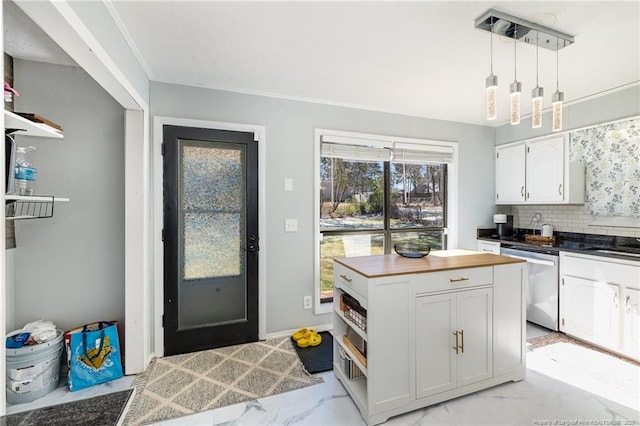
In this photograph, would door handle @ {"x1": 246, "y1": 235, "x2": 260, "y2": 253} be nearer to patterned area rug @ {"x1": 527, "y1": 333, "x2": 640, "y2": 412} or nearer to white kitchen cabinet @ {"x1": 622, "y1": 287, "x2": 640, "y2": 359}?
patterned area rug @ {"x1": 527, "y1": 333, "x2": 640, "y2": 412}

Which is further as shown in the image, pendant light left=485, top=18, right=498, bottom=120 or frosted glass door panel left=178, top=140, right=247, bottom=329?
frosted glass door panel left=178, top=140, right=247, bottom=329

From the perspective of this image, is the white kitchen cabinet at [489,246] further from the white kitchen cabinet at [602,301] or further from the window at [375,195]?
the white kitchen cabinet at [602,301]

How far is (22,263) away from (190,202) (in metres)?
1.30

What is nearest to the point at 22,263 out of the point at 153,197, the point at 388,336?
the point at 153,197

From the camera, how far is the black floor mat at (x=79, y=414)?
71.9 inches

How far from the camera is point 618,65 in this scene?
7.89ft

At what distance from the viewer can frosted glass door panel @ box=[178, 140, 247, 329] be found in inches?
107

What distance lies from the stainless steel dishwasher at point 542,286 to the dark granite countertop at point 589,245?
0.16 ft

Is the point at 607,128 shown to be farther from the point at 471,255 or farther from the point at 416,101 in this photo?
the point at 471,255

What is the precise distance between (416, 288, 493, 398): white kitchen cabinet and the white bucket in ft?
8.42

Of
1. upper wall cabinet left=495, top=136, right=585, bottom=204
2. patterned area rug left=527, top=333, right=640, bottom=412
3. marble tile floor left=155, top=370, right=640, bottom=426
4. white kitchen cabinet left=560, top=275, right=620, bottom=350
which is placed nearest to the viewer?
marble tile floor left=155, top=370, right=640, bottom=426

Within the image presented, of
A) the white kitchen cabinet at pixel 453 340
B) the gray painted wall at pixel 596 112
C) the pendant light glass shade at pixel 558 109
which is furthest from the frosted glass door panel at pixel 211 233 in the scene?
the gray painted wall at pixel 596 112

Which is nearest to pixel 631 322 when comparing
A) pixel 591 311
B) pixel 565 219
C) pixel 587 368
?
pixel 591 311

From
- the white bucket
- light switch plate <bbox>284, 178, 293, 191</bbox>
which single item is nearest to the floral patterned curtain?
light switch plate <bbox>284, 178, 293, 191</bbox>
